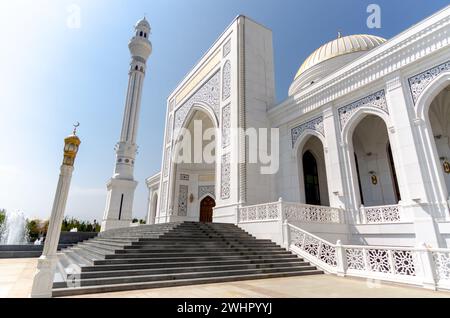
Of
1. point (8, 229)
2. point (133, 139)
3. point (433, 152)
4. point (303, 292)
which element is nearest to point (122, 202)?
point (133, 139)

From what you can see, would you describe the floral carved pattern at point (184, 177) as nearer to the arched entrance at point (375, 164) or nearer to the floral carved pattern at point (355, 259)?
the arched entrance at point (375, 164)

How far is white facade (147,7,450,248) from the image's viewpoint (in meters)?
6.05

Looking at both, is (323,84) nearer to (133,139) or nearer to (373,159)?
(373,159)

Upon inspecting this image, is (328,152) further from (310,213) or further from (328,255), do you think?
(328,255)

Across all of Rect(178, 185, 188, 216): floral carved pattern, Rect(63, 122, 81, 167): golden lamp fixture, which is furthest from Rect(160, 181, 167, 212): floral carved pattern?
Rect(63, 122, 81, 167): golden lamp fixture

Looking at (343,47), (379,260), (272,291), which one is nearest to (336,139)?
(379,260)

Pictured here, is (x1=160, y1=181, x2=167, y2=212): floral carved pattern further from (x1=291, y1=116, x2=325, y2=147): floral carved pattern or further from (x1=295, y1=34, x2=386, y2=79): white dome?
(x1=295, y1=34, x2=386, y2=79): white dome

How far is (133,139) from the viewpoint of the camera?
1577cm

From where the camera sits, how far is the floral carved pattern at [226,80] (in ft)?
36.8

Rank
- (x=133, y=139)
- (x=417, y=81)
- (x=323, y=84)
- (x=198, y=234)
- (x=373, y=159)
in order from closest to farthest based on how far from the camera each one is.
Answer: (x=417, y=81)
(x=198, y=234)
(x=323, y=84)
(x=373, y=159)
(x=133, y=139)

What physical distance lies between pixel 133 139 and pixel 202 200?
5.79 metres

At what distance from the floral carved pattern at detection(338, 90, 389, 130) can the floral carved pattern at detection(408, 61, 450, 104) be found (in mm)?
688

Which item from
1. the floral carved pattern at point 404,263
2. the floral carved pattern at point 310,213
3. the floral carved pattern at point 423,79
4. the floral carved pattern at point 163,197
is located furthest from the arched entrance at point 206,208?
the floral carved pattern at point 404,263

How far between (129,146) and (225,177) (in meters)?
8.06
